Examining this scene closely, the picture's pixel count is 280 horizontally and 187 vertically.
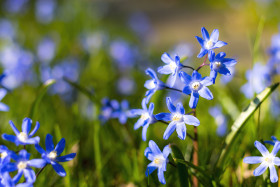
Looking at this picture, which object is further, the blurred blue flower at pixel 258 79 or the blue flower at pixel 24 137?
the blurred blue flower at pixel 258 79

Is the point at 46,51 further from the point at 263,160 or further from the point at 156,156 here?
the point at 263,160

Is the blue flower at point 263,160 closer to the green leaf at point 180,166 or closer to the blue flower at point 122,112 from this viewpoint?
the green leaf at point 180,166

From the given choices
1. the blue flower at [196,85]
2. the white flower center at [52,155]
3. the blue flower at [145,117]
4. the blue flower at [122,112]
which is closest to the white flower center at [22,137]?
the white flower center at [52,155]

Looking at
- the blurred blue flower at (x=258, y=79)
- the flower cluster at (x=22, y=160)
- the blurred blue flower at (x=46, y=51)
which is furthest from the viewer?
the blurred blue flower at (x=46, y=51)

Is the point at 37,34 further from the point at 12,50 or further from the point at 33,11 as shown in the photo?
the point at 33,11

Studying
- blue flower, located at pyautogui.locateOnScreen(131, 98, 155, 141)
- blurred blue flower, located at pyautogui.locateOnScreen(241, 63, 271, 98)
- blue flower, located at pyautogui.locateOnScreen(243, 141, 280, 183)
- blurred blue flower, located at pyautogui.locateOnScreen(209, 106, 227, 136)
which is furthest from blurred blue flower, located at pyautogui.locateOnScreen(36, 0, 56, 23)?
blue flower, located at pyautogui.locateOnScreen(243, 141, 280, 183)

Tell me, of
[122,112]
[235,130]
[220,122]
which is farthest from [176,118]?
[220,122]

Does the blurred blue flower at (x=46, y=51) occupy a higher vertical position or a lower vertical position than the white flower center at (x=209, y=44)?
higher

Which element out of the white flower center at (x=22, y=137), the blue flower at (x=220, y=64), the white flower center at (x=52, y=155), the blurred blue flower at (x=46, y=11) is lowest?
the white flower center at (x=52, y=155)
